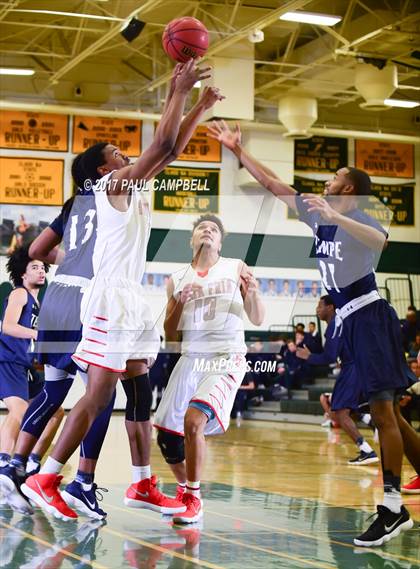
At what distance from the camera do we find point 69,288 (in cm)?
532

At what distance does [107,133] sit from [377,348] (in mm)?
14869

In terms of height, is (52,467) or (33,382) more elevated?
(33,382)

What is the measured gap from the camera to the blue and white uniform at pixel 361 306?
4677 millimetres

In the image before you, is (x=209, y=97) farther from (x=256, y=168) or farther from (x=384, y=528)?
(x=384, y=528)

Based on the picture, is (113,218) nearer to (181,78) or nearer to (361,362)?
(181,78)

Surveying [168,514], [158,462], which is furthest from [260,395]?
[168,514]

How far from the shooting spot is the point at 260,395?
18.4 meters

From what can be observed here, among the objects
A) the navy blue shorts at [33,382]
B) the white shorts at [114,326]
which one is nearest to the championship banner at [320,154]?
the navy blue shorts at [33,382]

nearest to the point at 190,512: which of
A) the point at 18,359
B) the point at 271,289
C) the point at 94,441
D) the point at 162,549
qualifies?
the point at 94,441

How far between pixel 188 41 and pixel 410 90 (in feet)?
49.9

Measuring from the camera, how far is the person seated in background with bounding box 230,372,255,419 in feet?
56.8

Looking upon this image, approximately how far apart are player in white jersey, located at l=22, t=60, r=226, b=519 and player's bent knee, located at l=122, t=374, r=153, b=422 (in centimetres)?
4

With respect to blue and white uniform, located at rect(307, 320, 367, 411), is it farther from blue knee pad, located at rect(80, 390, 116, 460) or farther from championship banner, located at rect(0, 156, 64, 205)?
championship banner, located at rect(0, 156, 64, 205)

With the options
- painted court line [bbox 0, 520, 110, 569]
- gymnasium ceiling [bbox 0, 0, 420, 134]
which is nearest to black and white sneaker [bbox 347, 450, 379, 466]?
painted court line [bbox 0, 520, 110, 569]
